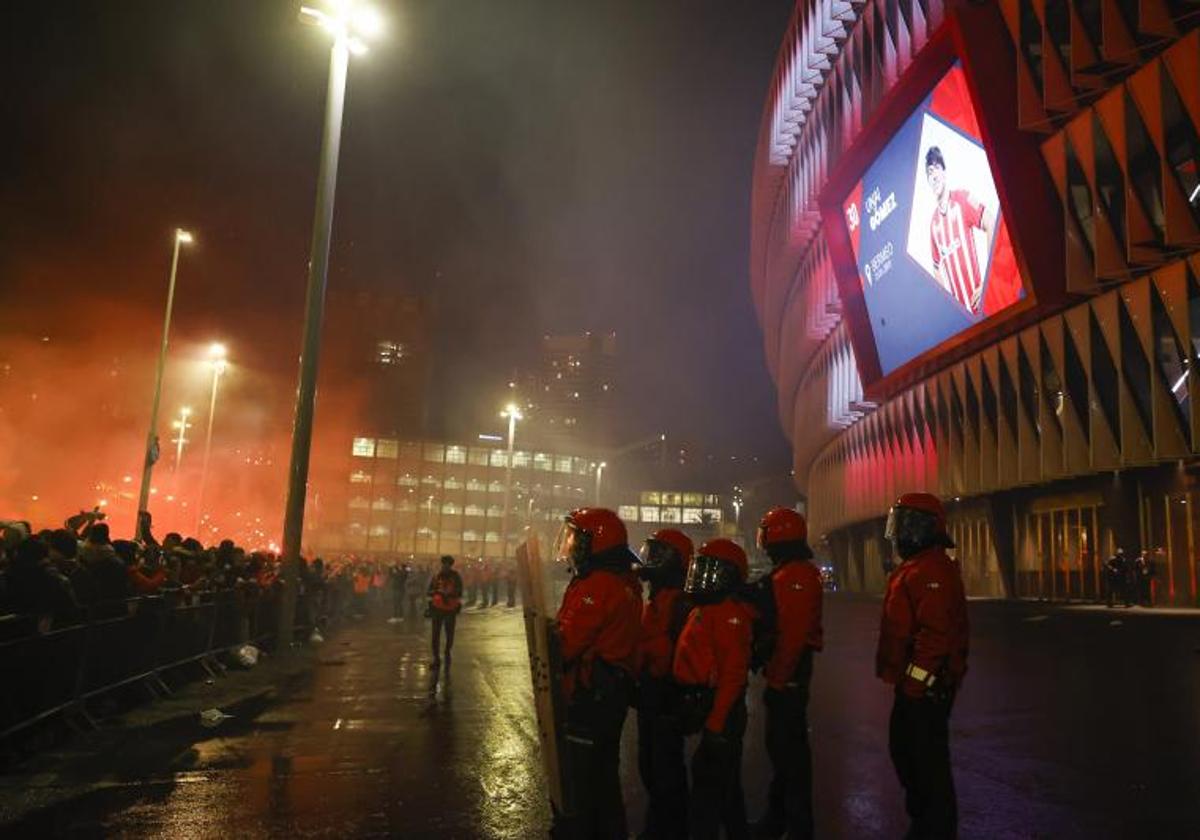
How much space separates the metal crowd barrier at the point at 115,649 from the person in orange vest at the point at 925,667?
616 cm

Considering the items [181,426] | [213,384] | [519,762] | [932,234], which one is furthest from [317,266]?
[213,384]

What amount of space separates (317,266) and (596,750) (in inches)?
416

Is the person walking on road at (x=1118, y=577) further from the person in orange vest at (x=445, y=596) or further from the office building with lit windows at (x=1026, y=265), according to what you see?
the person in orange vest at (x=445, y=596)

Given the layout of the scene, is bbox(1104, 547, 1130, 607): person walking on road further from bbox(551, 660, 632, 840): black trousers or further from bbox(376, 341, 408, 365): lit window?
bbox(376, 341, 408, 365): lit window

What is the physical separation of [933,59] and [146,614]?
21082 mm

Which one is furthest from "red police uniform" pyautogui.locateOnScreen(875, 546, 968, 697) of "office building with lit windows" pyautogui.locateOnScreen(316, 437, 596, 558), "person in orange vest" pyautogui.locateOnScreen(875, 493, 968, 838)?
"office building with lit windows" pyautogui.locateOnScreen(316, 437, 596, 558)

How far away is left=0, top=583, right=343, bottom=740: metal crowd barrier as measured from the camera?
634cm

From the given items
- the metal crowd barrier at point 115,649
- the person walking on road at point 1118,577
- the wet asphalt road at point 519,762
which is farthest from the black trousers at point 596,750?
the person walking on road at point 1118,577

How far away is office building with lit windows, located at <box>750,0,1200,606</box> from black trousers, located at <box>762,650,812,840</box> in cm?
1461

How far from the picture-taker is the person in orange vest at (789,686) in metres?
4.59

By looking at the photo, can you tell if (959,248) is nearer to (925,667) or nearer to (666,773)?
(925,667)

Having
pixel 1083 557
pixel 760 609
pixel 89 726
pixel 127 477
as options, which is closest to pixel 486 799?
pixel 760 609

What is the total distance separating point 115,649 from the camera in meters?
8.08

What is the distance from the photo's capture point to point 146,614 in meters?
8.83
